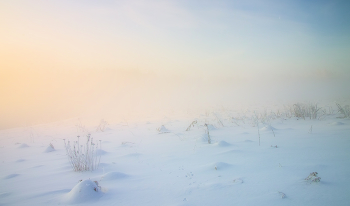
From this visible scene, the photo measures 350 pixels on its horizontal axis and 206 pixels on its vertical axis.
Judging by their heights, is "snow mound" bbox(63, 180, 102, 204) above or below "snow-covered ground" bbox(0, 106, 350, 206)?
above

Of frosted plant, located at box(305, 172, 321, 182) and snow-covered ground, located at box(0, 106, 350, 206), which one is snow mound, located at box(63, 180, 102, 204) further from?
frosted plant, located at box(305, 172, 321, 182)

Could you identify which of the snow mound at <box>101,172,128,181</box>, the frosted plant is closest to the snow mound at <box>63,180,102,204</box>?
the snow mound at <box>101,172,128,181</box>

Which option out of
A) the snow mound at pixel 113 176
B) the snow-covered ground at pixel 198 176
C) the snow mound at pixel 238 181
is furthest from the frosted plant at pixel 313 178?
the snow mound at pixel 113 176

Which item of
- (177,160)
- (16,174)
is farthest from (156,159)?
(16,174)

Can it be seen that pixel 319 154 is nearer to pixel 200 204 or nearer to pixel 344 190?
pixel 344 190

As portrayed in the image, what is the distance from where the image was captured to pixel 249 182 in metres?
2.24

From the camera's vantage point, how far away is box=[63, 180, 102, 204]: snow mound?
2.01 metres

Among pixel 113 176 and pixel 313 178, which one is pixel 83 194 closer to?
pixel 113 176

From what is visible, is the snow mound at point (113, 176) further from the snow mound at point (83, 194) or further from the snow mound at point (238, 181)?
the snow mound at point (238, 181)

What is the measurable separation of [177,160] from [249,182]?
1.41 m

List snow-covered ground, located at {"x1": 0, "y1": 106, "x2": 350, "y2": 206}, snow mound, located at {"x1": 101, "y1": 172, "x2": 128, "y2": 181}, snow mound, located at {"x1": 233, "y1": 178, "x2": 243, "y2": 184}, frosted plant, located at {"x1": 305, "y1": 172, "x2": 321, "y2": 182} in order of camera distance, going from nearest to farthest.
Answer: snow-covered ground, located at {"x1": 0, "y1": 106, "x2": 350, "y2": 206}
frosted plant, located at {"x1": 305, "y1": 172, "x2": 321, "y2": 182}
snow mound, located at {"x1": 233, "y1": 178, "x2": 243, "y2": 184}
snow mound, located at {"x1": 101, "y1": 172, "x2": 128, "y2": 181}

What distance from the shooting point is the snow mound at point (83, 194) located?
2012 mm

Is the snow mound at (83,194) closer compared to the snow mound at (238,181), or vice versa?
the snow mound at (83,194)

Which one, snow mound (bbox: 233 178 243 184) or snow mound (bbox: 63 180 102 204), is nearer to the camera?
snow mound (bbox: 63 180 102 204)
